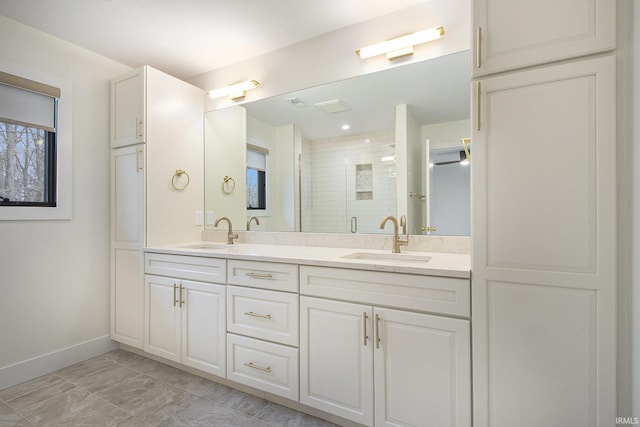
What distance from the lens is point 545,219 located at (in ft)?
3.98

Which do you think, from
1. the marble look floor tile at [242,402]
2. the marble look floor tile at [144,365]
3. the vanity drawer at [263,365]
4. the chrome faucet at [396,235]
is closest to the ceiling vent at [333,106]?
the chrome faucet at [396,235]

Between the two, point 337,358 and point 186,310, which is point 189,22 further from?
point 337,358

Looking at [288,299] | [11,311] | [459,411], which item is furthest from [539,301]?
[11,311]

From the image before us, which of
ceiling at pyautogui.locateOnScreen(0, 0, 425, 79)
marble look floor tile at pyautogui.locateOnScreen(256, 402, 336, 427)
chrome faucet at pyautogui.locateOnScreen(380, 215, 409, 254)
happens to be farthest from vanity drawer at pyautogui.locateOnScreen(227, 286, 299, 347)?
ceiling at pyautogui.locateOnScreen(0, 0, 425, 79)

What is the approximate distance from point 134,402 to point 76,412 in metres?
0.30

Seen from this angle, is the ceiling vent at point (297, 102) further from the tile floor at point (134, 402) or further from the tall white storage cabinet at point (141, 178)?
the tile floor at point (134, 402)

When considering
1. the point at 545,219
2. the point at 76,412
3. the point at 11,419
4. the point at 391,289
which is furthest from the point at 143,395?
the point at 545,219

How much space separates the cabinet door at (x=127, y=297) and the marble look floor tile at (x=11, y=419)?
2.40ft

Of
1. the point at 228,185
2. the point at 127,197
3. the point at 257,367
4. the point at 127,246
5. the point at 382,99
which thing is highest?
the point at 382,99

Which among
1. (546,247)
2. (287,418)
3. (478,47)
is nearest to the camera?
(546,247)

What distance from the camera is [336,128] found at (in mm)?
2281

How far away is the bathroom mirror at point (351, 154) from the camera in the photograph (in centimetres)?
191

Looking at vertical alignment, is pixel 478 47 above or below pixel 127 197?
above

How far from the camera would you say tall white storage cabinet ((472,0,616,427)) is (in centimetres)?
114
